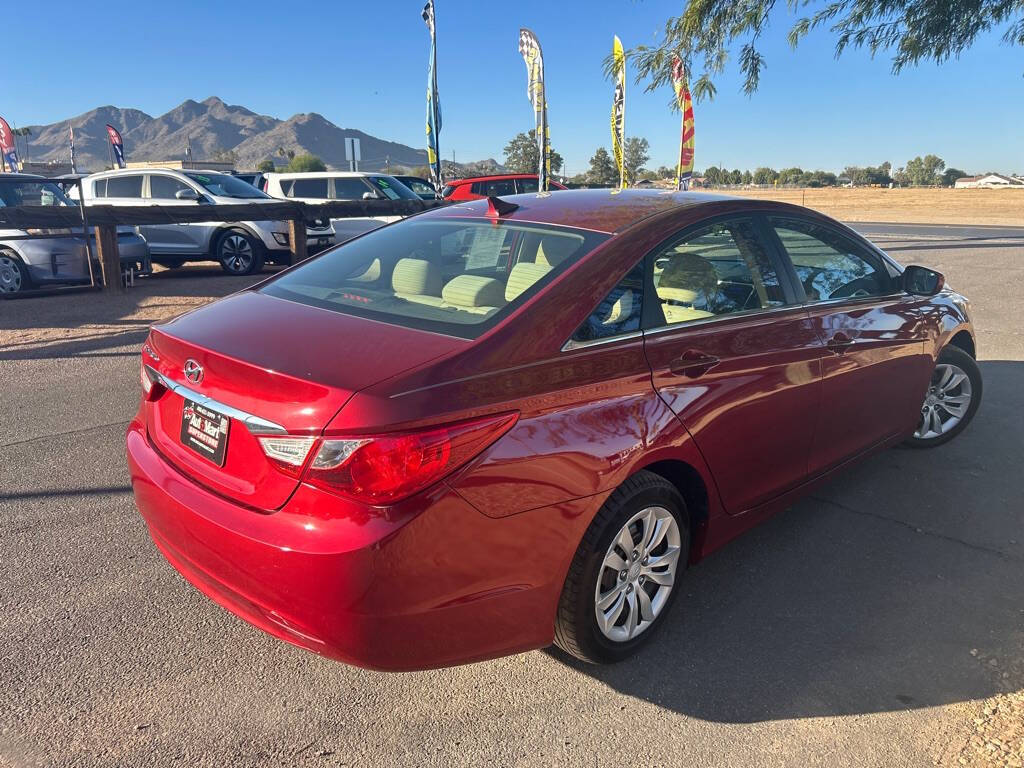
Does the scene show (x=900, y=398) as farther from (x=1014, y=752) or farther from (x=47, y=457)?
(x=47, y=457)

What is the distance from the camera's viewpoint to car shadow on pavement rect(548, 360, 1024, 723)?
2.67m

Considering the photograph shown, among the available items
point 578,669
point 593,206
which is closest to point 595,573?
point 578,669

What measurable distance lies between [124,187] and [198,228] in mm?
2135

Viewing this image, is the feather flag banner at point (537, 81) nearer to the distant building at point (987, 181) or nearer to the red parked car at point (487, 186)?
the red parked car at point (487, 186)

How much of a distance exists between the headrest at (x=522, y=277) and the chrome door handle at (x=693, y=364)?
0.59 meters

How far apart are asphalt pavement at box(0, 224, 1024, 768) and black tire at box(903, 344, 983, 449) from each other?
768 millimetres

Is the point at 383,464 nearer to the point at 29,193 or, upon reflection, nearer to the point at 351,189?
the point at 29,193

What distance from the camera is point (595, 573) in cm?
252

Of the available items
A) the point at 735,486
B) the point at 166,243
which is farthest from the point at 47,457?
the point at 166,243

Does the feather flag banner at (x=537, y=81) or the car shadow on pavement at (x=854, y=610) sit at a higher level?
the feather flag banner at (x=537, y=81)

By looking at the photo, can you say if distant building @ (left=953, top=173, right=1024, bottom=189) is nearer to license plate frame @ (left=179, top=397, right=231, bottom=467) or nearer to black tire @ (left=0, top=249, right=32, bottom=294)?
black tire @ (left=0, top=249, right=32, bottom=294)

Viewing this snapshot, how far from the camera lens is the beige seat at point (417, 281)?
115 inches

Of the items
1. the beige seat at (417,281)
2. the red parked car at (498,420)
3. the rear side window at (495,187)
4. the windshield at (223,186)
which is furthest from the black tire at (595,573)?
the rear side window at (495,187)

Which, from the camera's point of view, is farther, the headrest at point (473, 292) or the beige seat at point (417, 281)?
the beige seat at point (417, 281)
